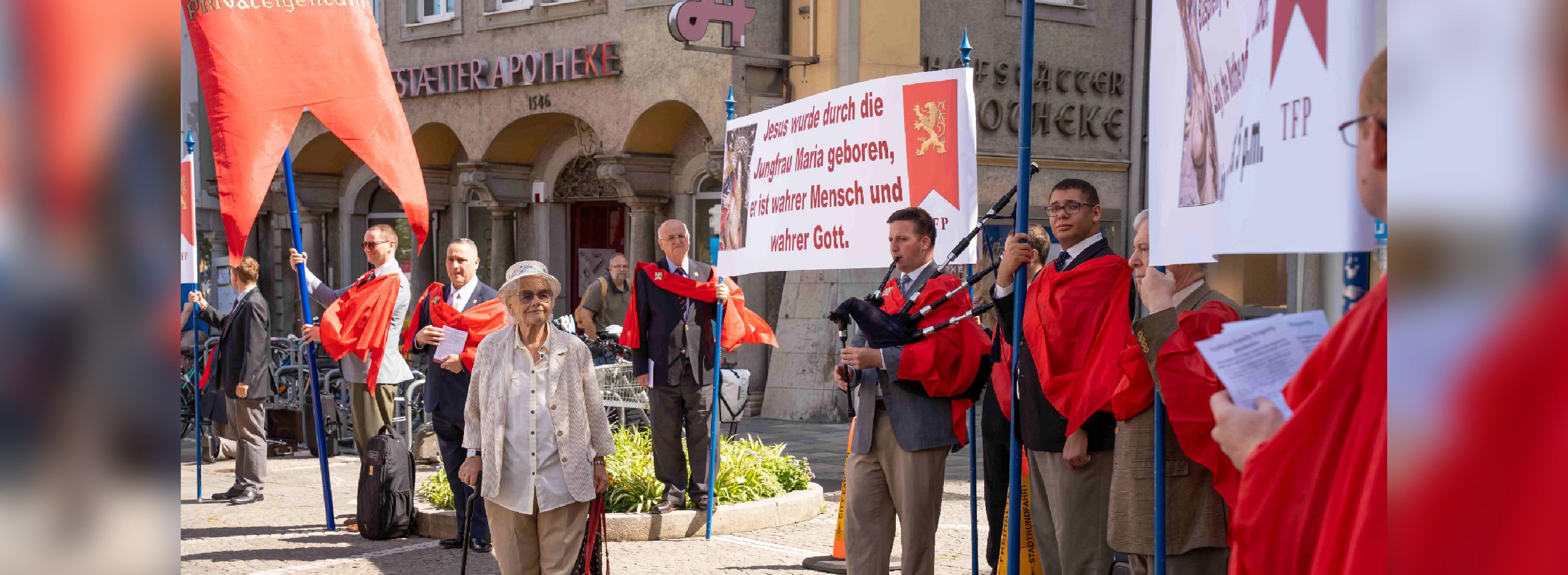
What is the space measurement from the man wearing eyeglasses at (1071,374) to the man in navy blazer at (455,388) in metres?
3.79

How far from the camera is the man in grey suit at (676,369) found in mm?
9117

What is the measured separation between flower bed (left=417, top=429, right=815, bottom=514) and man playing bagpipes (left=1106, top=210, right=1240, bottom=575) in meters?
4.62

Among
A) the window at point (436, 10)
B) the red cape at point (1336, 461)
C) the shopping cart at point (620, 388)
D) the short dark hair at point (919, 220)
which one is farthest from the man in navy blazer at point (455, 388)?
the window at point (436, 10)

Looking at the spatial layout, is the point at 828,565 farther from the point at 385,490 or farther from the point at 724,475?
the point at 385,490

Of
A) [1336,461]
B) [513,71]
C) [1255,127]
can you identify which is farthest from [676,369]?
[513,71]

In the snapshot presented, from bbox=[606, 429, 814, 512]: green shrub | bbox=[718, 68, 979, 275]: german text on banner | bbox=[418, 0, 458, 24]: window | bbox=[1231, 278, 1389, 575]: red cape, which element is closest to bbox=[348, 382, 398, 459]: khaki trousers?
bbox=[606, 429, 814, 512]: green shrub

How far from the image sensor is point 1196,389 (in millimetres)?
3943

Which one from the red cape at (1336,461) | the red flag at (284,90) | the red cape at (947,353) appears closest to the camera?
the red cape at (1336,461)

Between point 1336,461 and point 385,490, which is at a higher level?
point 1336,461

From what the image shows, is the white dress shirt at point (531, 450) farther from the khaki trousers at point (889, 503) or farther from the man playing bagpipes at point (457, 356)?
the man playing bagpipes at point (457, 356)

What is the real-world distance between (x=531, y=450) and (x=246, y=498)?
19.2 ft
